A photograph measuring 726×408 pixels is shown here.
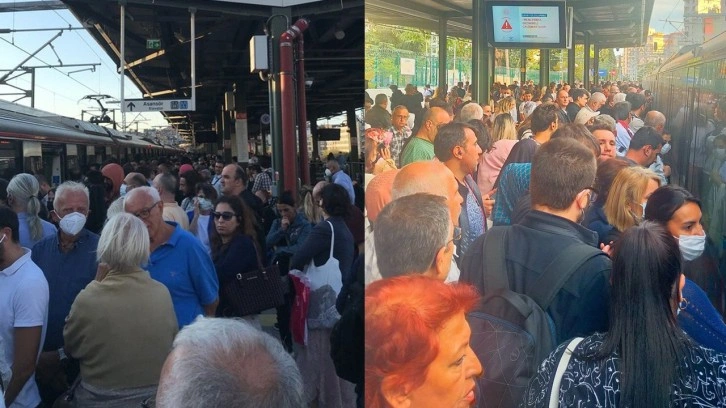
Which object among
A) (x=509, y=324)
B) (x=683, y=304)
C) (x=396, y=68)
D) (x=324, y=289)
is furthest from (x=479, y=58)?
(x=324, y=289)

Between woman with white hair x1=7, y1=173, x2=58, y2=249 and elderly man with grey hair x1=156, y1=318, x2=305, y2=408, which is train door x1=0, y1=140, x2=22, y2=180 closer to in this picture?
woman with white hair x1=7, y1=173, x2=58, y2=249

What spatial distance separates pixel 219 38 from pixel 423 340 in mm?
15352

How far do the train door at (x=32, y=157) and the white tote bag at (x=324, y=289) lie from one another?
9.06 metres

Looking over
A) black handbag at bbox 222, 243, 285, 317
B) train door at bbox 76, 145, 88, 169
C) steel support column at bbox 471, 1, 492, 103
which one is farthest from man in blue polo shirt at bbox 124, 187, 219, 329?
train door at bbox 76, 145, 88, 169

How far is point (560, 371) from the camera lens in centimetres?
186

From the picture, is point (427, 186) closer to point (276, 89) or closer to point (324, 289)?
point (324, 289)

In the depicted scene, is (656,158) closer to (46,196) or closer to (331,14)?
(46,196)

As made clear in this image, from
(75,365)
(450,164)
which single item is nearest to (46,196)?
(75,365)

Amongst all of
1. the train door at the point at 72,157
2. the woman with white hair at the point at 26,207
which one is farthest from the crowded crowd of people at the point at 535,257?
the train door at the point at 72,157

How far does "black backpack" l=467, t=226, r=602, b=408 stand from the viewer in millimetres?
1866

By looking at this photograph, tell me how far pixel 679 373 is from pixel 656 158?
0.54 metres

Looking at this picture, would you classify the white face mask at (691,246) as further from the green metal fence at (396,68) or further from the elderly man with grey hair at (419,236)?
the green metal fence at (396,68)

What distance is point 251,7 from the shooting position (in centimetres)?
1111

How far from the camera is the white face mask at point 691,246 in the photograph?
1.82 m
